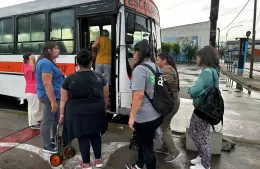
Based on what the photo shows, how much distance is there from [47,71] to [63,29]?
266cm

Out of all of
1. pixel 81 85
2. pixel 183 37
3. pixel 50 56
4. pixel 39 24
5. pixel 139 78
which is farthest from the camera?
pixel 183 37

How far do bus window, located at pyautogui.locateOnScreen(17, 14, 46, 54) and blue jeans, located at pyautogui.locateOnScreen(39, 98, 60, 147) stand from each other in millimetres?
2949

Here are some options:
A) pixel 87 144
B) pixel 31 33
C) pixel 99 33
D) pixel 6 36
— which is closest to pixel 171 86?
pixel 87 144

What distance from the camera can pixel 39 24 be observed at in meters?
6.25

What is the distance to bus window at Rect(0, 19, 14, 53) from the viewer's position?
7012mm

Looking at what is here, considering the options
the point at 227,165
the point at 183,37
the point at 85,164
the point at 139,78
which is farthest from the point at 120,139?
the point at 183,37

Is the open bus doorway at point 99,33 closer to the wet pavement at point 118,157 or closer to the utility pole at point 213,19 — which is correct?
the wet pavement at point 118,157

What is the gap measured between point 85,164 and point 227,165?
213 cm

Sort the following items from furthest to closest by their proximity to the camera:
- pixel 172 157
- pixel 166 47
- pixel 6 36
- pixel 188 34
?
pixel 188 34 → pixel 166 47 → pixel 6 36 → pixel 172 157

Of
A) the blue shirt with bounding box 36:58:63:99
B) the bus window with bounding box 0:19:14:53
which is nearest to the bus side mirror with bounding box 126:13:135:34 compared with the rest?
the blue shirt with bounding box 36:58:63:99

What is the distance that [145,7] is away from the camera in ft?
18.9

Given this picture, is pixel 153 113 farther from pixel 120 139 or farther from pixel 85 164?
pixel 120 139

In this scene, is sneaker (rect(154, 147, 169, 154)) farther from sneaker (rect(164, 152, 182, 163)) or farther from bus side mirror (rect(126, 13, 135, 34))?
bus side mirror (rect(126, 13, 135, 34))

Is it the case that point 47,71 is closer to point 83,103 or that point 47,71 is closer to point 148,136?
point 83,103
